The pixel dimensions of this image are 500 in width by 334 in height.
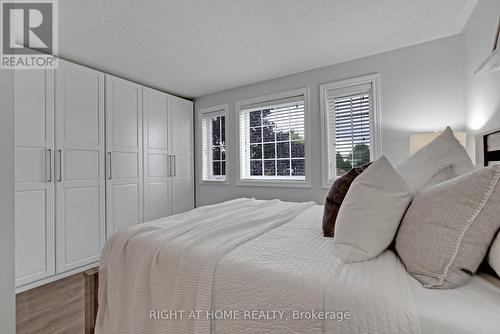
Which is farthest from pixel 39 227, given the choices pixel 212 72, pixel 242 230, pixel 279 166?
pixel 279 166

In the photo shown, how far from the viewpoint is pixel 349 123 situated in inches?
120

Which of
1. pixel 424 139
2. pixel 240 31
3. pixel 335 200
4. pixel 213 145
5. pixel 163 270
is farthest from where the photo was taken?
pixel 213 145

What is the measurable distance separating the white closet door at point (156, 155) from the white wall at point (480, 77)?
12.2 feet

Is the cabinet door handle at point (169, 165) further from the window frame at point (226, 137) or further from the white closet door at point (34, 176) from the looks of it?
the white closet door at point (34, 176)

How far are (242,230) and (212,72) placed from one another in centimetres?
252

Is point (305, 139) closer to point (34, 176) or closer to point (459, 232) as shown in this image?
point (459, 232)

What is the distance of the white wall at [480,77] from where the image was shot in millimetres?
1679

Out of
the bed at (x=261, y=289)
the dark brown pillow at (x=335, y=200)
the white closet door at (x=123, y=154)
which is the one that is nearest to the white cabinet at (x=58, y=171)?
the white closet door at (x=123, y=154)

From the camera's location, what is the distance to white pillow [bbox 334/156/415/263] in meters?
1.02

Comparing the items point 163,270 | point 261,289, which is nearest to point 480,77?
point 261,289

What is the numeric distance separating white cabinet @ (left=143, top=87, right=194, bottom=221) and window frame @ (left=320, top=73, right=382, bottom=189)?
2.34 m

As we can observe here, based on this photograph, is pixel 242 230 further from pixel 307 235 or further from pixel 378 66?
pixel 378 66

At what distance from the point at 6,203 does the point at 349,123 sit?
3.12 metres

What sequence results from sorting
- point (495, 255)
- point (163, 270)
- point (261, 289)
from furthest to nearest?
point (163, 270) < point (261, 289) < point (495, 255)
